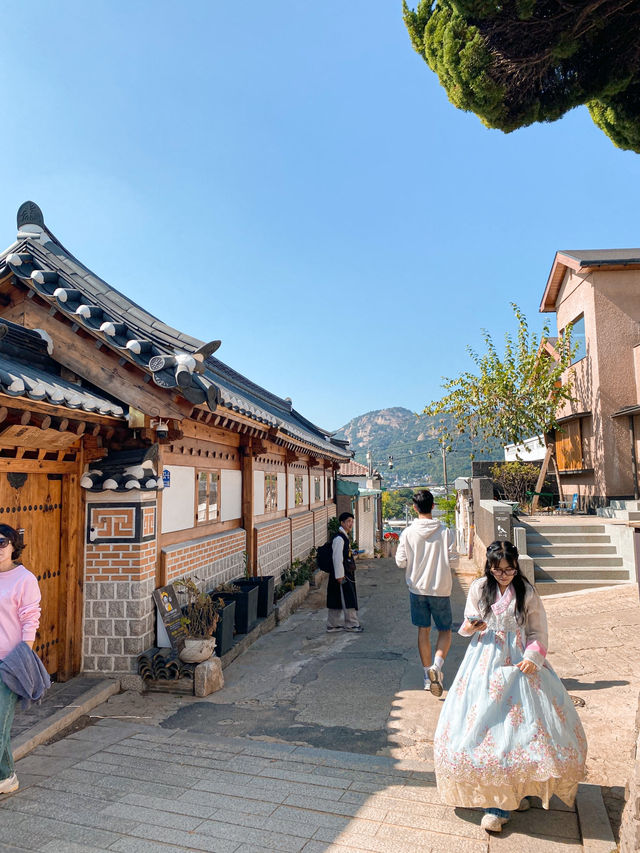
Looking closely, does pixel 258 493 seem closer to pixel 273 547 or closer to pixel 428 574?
pixel 273 547

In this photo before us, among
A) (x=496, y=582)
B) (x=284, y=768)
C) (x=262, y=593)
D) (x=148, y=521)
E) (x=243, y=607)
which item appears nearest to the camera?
(x=496, y=582)

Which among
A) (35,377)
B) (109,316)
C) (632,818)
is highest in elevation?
(109,316)

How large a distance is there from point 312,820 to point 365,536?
24634 mm

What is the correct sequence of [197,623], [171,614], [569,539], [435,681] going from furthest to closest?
[569,539] → [197,623] → [171,614] → [435,681]

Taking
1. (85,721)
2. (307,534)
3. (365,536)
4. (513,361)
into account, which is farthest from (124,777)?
(365,536)

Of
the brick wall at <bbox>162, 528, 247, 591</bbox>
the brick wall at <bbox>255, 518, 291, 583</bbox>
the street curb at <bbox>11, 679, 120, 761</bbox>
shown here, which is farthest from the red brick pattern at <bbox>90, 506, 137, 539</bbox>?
the brick wall at <bbox>255, 518, 291, 583</bbox>

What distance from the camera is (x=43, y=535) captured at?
17.6ft

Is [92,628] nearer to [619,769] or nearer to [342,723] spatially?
[342,723]

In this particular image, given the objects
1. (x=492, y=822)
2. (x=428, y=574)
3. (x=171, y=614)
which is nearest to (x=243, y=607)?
(x=171, y=614)

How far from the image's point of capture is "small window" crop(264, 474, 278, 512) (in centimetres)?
1074

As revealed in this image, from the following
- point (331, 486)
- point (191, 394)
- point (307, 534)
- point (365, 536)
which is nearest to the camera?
point (191, 394)

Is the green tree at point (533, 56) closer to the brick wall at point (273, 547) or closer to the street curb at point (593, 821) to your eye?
the street curb at point (593, 821)

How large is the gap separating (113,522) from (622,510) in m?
10.9

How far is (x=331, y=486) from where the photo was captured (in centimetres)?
2061
